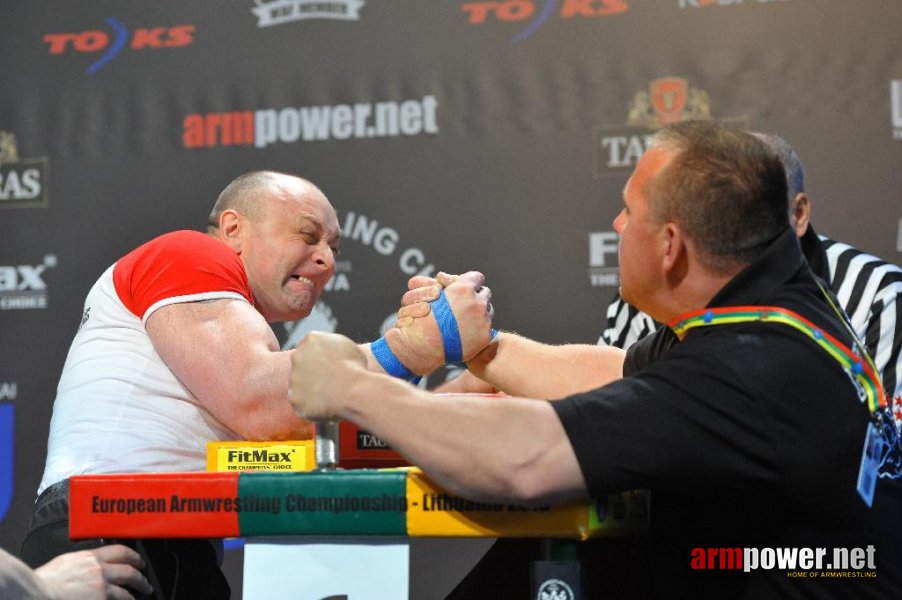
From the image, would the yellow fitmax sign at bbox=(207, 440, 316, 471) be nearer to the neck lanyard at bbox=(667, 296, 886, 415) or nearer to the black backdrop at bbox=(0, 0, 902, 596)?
the neck lanyard at bbox=(667, 296, 886, 415)

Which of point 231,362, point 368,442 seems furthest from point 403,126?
point 368,442

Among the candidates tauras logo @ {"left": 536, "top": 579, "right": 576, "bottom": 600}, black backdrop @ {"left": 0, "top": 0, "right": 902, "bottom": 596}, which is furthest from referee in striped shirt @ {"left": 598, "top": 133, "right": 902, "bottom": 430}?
tauras logo @ {"left": 536, "top": 579, "right": 576, "bottom": 600}

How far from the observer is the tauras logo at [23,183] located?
380 centimetres

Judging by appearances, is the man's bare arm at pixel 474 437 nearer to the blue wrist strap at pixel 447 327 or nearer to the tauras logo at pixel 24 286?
the blue wrist strap at pixel 447 327

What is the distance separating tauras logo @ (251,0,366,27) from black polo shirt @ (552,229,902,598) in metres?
2.56

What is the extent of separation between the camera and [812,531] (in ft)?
4.32

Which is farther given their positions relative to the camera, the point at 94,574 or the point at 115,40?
the point at 115,40

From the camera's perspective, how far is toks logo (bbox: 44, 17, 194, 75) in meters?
3.78

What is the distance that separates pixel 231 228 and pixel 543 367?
2.77ft

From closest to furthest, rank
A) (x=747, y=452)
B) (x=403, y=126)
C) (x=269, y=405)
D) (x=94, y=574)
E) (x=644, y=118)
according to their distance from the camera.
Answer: (x=747, y=452), (x=94, y=574), (x=269, y=405), (x=644, y=118), (x=403, y=126)

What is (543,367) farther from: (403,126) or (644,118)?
(403,126)

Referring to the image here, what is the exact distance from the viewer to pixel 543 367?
2092mm

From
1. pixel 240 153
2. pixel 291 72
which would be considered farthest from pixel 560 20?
pixel 240 153

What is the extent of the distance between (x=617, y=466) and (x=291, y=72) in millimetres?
2757
